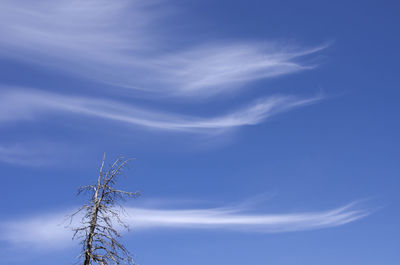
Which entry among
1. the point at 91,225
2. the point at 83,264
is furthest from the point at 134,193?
the point at 83,264

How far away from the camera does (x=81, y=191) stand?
17.9 meters

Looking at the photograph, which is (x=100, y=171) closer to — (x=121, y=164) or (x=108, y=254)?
(x=121, y=164)

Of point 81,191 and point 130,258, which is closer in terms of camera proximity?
point 130,258

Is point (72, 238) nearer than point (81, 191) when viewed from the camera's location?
Yes

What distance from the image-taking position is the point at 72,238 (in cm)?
1675

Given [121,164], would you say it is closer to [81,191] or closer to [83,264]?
[81,191]

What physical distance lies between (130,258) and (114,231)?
1194mm

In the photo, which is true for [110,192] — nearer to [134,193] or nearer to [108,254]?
[134,193]

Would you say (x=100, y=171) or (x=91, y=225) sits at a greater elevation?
(x=100, y=171)

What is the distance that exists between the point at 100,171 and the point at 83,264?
3601mm

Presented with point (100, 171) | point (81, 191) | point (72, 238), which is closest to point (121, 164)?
point (100, 171)

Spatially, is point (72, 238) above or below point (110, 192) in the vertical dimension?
below

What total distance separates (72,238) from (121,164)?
3381 millimetres

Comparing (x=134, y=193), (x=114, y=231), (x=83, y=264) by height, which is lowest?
(x=83, y=264)
